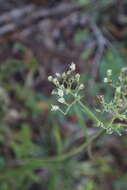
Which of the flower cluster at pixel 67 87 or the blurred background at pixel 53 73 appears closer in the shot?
the flower cluster at pixel 67 87

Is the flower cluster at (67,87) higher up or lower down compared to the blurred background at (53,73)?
lower down

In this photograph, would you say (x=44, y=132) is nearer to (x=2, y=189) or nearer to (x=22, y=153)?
(x=22, y=153)

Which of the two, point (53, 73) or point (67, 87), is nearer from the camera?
point (67, 87)

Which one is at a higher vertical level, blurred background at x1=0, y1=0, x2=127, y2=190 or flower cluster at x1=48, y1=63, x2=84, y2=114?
blurred background at x1=0, y1=0, x2=127, y2=190

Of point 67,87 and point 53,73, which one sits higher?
point 53,73

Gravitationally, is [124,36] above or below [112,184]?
above

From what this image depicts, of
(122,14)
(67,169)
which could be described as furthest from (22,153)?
(122,14)

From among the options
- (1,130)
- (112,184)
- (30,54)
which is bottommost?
(112,184)

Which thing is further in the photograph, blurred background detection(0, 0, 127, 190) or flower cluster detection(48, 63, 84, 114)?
blurred background detection(0, 0, 127, 190)
